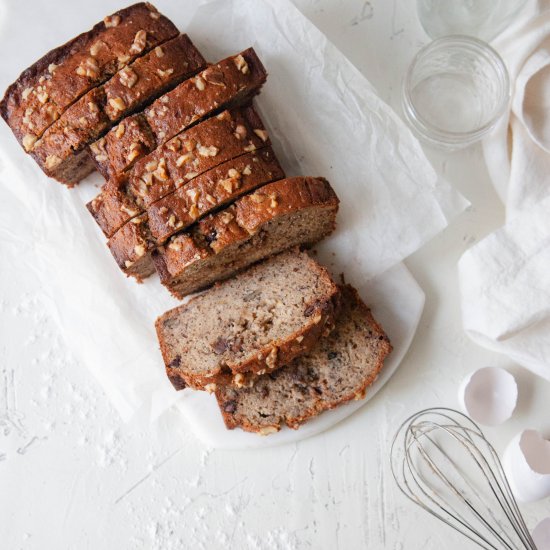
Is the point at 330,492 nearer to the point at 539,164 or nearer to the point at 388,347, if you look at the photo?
the point at 388,347

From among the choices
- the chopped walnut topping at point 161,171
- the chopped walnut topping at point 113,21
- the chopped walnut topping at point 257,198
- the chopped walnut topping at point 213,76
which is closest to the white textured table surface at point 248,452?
the chopped walnut topping at point 113,21

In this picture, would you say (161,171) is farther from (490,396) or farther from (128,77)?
(490,396)

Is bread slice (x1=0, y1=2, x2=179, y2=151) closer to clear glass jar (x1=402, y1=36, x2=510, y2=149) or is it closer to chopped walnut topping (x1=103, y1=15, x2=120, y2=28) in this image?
chopped walnut topping (x1=103, y1=15, x2=120, y2=28)

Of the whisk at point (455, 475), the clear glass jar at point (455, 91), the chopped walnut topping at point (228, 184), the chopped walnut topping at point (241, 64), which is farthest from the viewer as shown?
the whisk at point (455, 475)

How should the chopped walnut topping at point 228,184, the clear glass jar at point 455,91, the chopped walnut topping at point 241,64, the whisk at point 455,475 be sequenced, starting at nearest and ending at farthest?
the chopped walnut topping at point 228,184, the chopped walnut topping at point 241,64, the clear glass jar at point 455,91, the whisk at point 455,475

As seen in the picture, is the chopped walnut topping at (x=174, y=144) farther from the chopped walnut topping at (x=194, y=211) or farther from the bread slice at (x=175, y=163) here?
the chopped walnut topping at (x=194, y=211)

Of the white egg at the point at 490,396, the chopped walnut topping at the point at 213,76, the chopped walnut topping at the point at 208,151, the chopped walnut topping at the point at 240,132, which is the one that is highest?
the chopped walnut topping at the point at 213,76

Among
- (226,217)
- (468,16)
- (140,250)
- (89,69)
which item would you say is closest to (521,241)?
(468,16)
